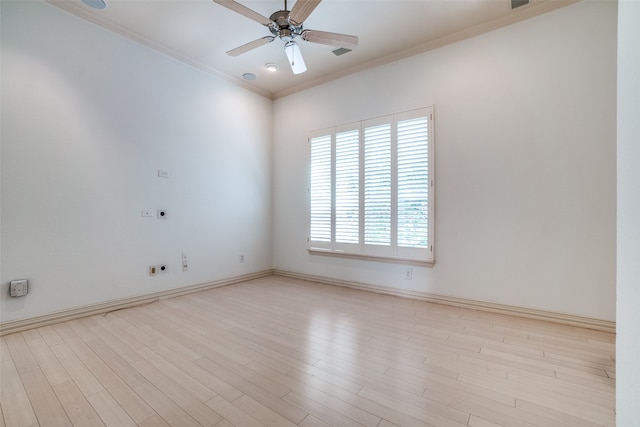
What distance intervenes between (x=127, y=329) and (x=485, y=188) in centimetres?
402

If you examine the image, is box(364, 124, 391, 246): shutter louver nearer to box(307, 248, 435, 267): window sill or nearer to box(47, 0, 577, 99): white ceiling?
box(307, 248, 435, 267): window sill

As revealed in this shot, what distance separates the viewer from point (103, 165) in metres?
3.12

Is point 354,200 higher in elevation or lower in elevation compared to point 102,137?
lower

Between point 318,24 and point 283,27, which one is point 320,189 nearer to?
point 318,24

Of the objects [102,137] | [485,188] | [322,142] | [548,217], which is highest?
[322,142]

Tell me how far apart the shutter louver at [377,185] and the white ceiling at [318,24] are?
3.49 feet

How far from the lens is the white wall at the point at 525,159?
2627 mm

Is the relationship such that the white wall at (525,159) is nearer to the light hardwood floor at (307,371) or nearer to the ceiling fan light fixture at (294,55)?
the light hardwood floor at (307,371)

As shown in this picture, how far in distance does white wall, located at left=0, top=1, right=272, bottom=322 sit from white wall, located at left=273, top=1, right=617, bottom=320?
8.47 ft

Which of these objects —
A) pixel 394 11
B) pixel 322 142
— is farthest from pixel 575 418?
pixel 322 142

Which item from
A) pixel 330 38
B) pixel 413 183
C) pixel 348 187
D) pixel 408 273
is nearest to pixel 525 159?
pixel 413 183

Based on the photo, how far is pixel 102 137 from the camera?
3117 mm

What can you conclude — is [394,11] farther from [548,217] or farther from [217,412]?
[217,412]

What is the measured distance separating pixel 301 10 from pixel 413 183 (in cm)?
228
